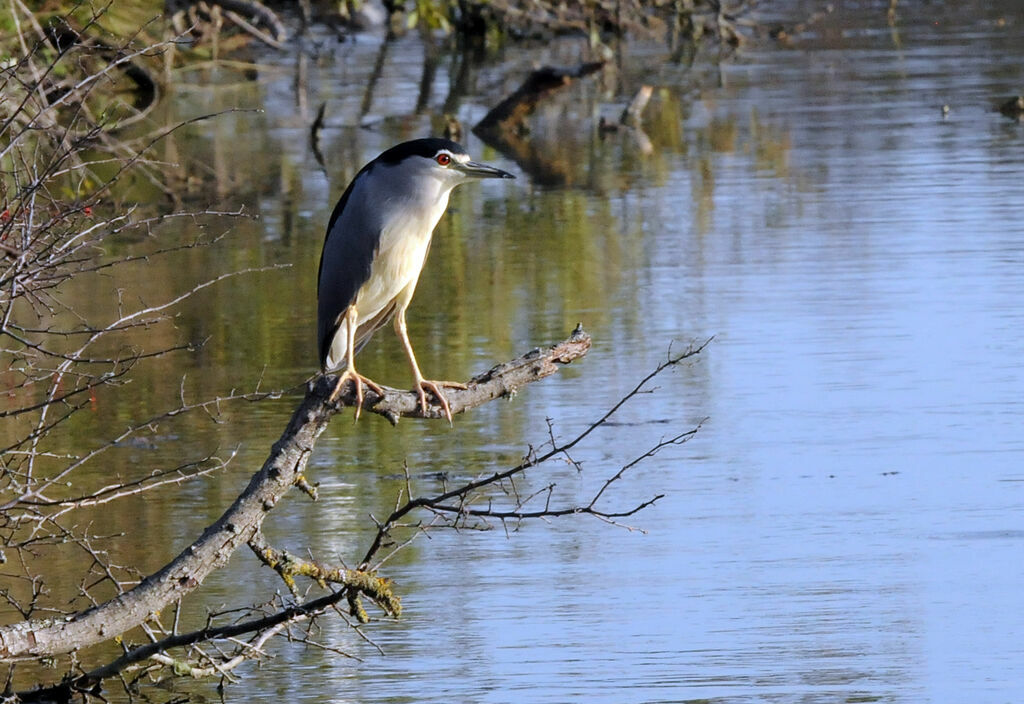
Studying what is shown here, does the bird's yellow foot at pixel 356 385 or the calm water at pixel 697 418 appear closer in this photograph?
the bird's yellow foot at pixel 356 385

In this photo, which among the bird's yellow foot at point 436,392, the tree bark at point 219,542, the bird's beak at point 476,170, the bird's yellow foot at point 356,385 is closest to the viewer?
the tree bark at point 219,542

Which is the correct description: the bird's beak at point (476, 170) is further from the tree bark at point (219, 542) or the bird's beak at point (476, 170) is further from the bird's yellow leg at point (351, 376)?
the tree bark at point (219, 542)

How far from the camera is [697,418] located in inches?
330

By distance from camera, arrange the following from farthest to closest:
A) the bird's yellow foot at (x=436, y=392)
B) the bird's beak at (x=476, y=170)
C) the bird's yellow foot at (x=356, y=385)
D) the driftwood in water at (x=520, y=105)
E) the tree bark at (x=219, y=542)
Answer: the driftwood in water at (x=520, y=105) → the bird's beak at (x=476, y=170) → the bird's yellow foot at (x=436, y=392) → the bird's yellow foot at (x=356, y=385) → the tree bark at (x=219, y=542)

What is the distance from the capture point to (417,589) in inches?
250

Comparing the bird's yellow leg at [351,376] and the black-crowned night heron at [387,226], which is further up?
the black-crowned night heron at [387,226]

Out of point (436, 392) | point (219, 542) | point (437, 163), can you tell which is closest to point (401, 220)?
point (437, 163)

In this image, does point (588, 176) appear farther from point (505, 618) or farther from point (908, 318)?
point (505, 618)

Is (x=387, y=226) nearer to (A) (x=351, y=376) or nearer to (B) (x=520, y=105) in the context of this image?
(A) (x=351, y=376)

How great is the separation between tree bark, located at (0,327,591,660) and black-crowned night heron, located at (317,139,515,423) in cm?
76

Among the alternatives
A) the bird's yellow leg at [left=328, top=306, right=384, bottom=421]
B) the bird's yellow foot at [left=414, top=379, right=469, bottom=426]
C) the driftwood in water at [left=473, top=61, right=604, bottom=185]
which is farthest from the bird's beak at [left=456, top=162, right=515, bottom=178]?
the driftwood in water at [left=473, top=61, right=604, bottom=185]

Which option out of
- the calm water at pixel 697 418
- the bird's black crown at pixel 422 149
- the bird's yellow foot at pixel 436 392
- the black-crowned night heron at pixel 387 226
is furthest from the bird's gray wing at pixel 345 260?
the calm water at pixel 697 418

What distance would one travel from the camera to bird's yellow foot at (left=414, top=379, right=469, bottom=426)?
18.0 feet

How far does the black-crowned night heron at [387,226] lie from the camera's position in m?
6.04
